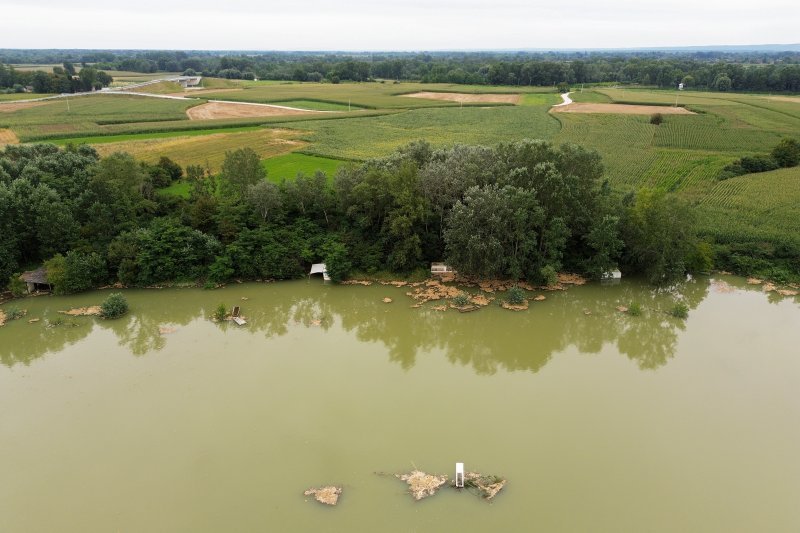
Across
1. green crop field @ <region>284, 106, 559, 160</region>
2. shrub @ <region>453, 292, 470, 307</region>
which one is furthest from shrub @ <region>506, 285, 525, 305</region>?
green crop field @ <region>284, 106, 559, 160</region>

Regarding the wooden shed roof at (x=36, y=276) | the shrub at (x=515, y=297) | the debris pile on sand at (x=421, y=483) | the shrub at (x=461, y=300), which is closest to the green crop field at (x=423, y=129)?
the shrub at (x=461, y=300)

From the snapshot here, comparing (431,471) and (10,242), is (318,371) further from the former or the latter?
(10,242)

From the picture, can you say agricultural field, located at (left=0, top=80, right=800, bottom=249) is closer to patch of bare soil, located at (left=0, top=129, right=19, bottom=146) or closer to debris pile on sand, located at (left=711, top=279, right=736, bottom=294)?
patch of bare soil, located at (left=0, top=129, right=19, bottom=146)

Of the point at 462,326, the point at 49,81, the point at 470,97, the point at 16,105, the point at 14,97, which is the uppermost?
the point at 49,81

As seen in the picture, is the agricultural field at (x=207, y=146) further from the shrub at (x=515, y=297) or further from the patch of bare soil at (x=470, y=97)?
the patch of bare soil at (x=470, y=97)

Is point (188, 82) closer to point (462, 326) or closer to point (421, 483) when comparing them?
point (462, 326)

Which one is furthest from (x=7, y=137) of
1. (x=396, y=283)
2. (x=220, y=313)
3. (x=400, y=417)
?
(x=400, y=417)

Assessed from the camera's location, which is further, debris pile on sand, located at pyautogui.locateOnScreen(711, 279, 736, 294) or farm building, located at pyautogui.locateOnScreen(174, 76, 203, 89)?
farm building, located at pyautogui.locateOnScreen(174, 76, 203, 89)
